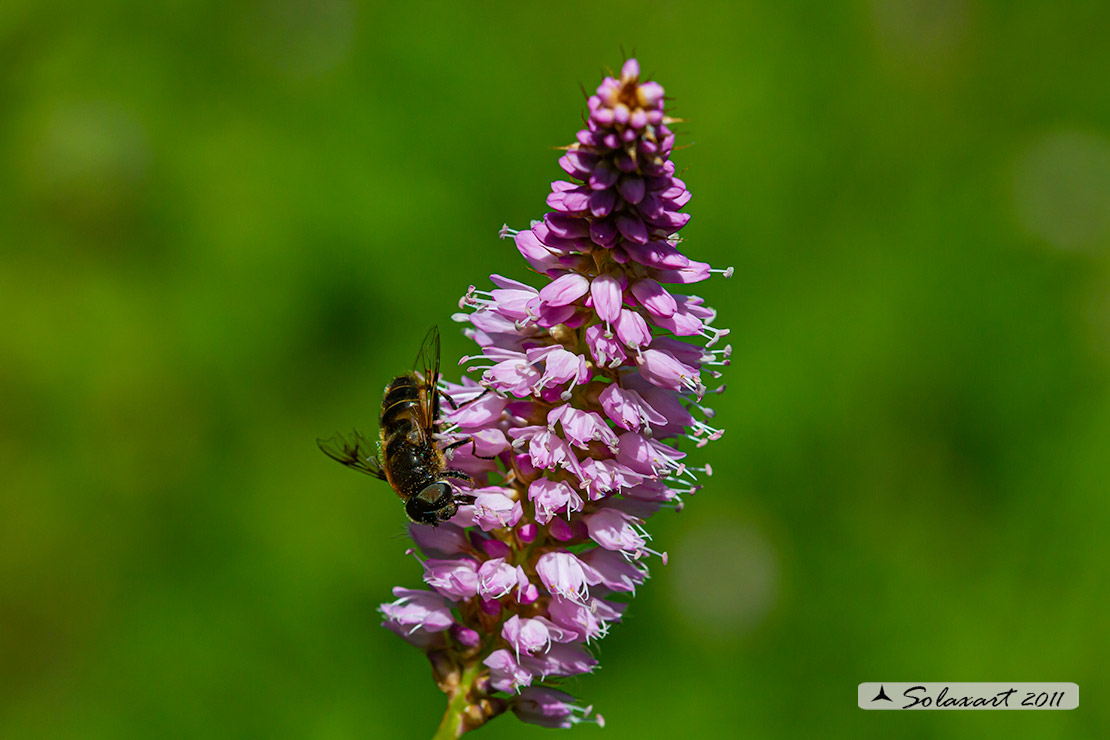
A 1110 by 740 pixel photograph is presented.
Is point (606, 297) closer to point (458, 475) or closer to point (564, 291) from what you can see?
point (564, 291)

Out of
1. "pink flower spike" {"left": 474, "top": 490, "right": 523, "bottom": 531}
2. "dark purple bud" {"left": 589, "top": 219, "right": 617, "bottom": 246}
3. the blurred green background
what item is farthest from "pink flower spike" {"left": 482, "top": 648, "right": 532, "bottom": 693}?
the blurred green background

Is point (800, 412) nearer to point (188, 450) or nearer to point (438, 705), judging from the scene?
point (438, 705)

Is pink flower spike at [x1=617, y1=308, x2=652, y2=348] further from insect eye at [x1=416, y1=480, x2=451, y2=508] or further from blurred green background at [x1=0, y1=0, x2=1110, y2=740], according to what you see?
blurred green background at [x1=0, y1=0, x2=1110, y2=740]

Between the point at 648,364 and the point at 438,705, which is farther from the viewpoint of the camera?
the point at 438,705

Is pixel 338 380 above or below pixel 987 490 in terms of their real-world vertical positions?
above

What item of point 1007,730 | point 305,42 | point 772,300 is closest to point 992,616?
point 1007,730

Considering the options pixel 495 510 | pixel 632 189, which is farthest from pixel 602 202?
pixel 495 510

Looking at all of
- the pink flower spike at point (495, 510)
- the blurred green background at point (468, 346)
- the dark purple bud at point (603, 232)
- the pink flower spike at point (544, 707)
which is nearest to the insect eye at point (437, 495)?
the pink flower spike at point (495, 510)
